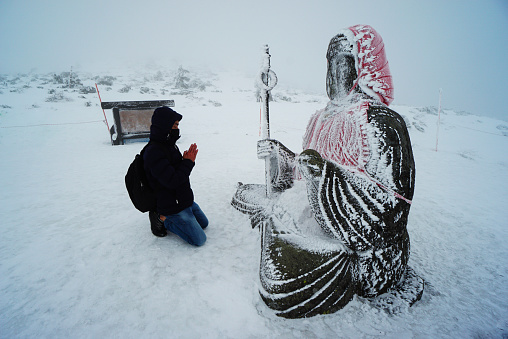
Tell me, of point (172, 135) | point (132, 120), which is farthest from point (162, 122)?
point (132, 120)

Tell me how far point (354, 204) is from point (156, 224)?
6.11 ft

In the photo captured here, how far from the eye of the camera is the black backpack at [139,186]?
201 cm

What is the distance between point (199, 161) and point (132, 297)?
11.8 feet

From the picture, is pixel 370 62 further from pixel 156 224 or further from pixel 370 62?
pixel 156 224

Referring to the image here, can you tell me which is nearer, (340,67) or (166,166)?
(340,67)

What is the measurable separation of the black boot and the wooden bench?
5.22 metres

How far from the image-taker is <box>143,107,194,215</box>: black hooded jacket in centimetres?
194

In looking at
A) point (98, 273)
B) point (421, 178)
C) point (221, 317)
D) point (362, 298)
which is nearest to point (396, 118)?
point (362, 298)

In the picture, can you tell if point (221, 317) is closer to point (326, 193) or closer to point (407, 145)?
point (326, 193)

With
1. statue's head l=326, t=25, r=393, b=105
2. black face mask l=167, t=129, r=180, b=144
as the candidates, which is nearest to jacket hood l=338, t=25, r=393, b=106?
statue's head l=326, t=25, r=393, b=105

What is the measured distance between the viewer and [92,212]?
2.80m

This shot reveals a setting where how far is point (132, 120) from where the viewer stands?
6.70 meters

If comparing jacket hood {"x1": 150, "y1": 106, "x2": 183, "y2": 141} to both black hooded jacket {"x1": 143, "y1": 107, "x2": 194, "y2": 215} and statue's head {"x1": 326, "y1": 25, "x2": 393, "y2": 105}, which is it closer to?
black hooded jacket {"x1": 143, "y1": 107, "x2": 194, "y2": 215}

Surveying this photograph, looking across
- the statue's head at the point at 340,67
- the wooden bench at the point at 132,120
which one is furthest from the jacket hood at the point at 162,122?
the wooden bench at the point at 132,120
